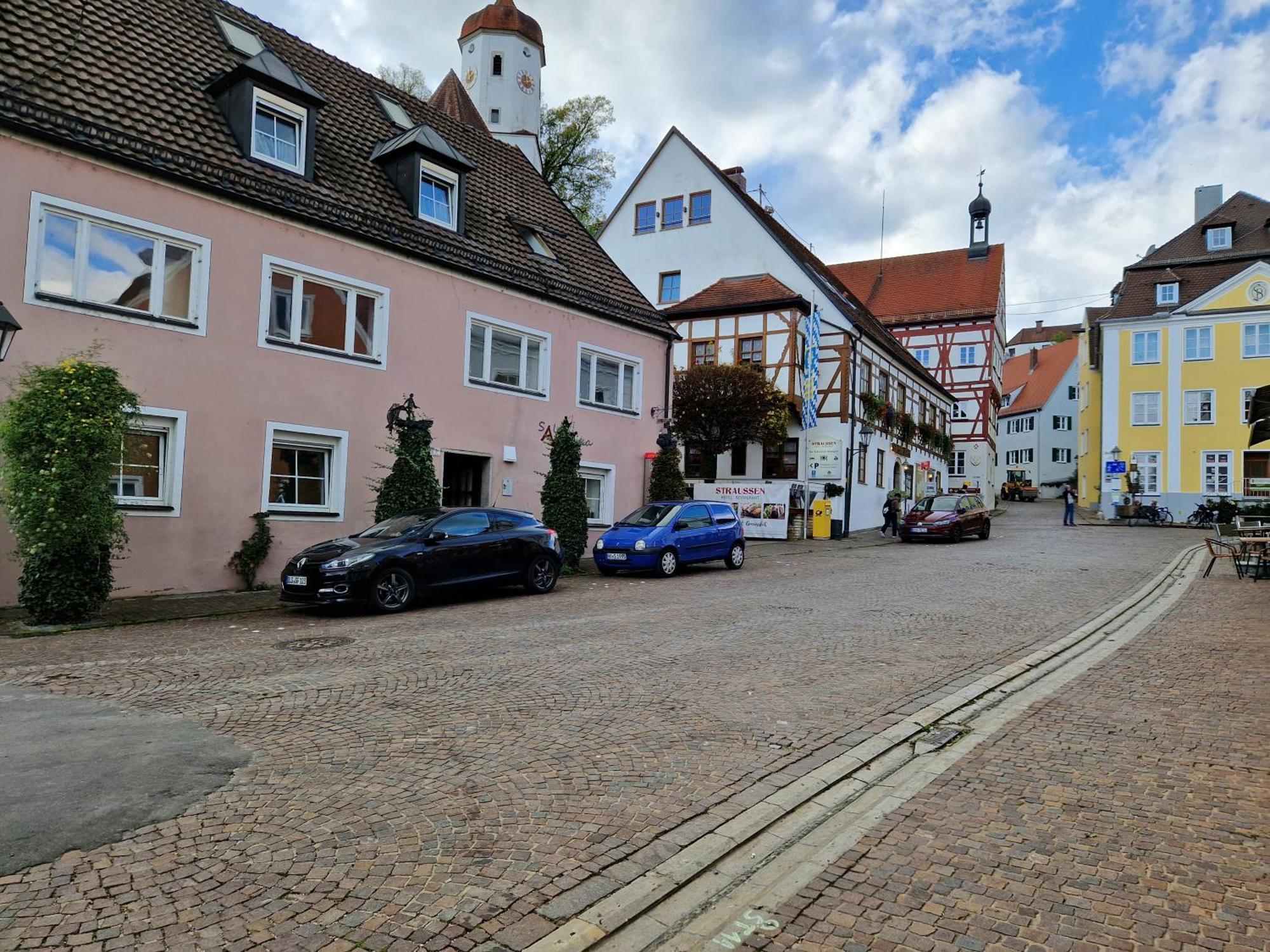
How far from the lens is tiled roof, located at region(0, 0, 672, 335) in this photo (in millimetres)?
13188

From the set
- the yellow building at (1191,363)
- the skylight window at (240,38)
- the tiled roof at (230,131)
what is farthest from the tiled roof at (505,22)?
the yellow building at (1191,363)

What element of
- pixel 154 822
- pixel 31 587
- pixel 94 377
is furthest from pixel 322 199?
pixel 154 822

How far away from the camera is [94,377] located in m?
10.4

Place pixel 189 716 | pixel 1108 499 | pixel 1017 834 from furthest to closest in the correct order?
1. pixel 1108 499
2. pixel 189 716
3. pixel 1017 834

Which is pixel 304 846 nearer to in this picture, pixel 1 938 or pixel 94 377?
pixel 1 938

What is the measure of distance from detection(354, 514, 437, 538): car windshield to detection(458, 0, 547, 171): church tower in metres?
27.4

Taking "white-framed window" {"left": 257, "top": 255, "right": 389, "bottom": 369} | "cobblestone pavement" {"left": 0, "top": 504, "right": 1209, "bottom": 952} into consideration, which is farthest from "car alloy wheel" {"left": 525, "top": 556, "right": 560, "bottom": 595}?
"white-framed window" {"left": 257, "top": 255, "right": 389, "bottom": 369}

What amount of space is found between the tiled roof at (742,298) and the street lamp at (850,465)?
5.10m

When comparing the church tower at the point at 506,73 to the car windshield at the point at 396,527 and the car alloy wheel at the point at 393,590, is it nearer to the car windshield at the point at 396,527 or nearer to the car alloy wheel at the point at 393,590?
the car windshield at the point at 396,527

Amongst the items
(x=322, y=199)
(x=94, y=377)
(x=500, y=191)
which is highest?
(x=500, y=191)

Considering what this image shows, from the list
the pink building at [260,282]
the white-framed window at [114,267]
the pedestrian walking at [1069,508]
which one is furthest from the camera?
the pedestrian walking at [1069,508]

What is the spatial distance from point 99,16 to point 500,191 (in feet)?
30.2

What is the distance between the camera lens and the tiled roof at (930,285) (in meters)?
52.4

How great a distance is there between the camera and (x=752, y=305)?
105 feet
